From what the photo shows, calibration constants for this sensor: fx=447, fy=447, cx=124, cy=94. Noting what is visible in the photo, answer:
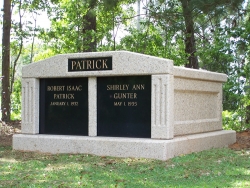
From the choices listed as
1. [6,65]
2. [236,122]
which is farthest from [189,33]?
[6,65]

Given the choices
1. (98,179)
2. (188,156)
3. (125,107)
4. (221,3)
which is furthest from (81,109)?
(221,3)

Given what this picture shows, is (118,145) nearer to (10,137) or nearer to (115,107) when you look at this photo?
(115,107)

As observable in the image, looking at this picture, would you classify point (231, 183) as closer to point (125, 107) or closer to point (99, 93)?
point (125, 107)

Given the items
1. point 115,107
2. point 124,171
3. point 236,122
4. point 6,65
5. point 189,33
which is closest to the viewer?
point 124,171

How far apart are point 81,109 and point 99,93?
0.48m

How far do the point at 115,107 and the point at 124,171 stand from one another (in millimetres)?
1856

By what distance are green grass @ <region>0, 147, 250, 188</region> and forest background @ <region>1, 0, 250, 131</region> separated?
4485 millimetres

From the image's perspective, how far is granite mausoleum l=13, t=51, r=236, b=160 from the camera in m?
7.45

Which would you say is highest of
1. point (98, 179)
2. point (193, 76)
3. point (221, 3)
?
point (221, 3)

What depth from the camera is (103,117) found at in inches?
316

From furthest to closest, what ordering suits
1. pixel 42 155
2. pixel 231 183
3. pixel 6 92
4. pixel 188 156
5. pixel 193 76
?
pixel 6 92, pixel 193 76, pixel 42 155, pixel 188 156, pixel 231 183

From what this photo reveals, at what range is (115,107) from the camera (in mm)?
7941

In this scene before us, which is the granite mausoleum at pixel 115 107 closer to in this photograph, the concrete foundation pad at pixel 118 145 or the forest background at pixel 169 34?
the concrete foundation pad at pixel 118 145

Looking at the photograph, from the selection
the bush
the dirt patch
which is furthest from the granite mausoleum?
the bush
